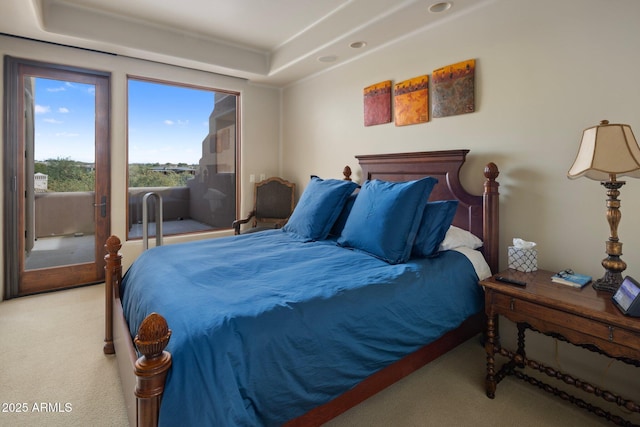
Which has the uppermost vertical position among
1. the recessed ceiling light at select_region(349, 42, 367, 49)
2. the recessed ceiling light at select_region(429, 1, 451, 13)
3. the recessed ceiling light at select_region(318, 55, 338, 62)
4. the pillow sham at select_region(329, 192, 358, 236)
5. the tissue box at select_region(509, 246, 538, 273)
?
the recessed ceiling light at select_region(318, 55, 338, 62)

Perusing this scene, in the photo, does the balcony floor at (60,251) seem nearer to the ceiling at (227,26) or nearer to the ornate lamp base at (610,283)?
the ceiling at (227,26)

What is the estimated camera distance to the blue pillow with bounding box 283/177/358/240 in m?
2.78

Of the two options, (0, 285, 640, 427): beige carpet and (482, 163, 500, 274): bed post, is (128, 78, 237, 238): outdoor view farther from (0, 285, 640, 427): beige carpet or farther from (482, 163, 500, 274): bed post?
(482, 163, 500, 274): bed post

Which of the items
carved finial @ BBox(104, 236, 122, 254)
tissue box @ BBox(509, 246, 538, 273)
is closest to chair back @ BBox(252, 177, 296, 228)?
carved finial @ BBox(104, 236, 122, 254)

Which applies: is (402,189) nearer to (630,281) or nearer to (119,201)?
(630,281)

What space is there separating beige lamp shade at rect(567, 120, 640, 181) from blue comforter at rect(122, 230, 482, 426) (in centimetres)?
90

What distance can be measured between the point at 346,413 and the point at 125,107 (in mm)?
3786

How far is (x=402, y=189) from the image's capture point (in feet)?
7.54

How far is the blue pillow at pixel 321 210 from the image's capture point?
2.78 meters

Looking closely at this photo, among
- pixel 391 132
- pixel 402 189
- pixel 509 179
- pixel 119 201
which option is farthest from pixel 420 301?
pixel 119 201

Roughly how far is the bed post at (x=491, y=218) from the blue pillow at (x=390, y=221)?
1.25 feet

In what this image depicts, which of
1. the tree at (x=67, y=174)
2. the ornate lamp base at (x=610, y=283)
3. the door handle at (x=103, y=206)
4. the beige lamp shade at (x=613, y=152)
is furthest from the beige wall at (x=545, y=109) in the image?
the tree at (x=67, y=174)

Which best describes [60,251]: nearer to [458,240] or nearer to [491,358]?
[458,240]

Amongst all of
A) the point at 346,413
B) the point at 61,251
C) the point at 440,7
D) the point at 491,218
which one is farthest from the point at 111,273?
the point at 440,7
